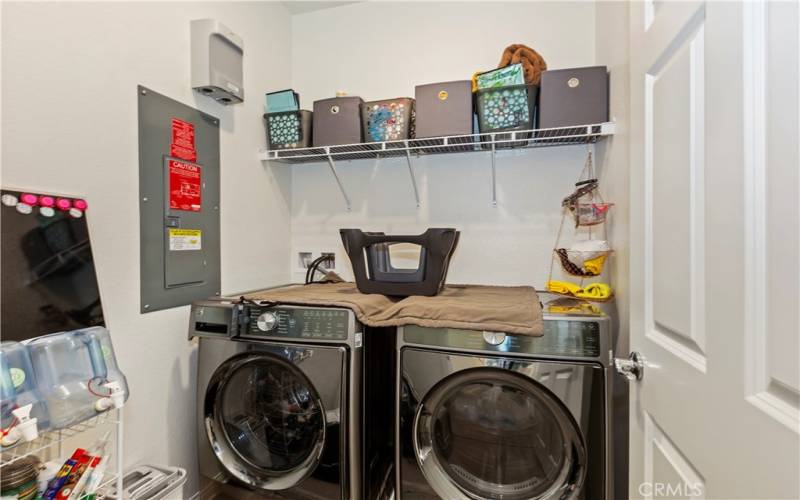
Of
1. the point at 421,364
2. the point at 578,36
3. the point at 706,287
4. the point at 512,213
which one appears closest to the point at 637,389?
the point at 706,287

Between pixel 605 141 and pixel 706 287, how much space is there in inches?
47.9

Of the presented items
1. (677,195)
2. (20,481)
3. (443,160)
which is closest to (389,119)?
(443,160)

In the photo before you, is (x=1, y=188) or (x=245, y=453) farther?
(x=245, y=453)

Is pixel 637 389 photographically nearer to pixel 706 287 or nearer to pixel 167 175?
pixel 706 287

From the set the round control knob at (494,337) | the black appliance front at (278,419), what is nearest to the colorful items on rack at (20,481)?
the black appliance front at (278,419)

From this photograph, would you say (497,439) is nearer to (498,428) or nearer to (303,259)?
(498,428)

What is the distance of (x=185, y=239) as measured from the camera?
1502 millimetres

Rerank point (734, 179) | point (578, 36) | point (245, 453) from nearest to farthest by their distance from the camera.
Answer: point (734, 179) < point (245, 453) < point (578, 36)

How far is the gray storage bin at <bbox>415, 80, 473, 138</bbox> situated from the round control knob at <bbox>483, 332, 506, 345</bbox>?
96 centimetres

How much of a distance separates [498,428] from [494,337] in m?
0.35

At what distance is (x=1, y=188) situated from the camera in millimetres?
937

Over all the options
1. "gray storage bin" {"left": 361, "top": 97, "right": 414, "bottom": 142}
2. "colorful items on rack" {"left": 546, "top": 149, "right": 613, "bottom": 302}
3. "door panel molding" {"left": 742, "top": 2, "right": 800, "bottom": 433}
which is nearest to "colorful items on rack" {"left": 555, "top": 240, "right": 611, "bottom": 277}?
"colorful items on rack" {"left": 546, "top": 149, "right": 613, "bottom": 302}

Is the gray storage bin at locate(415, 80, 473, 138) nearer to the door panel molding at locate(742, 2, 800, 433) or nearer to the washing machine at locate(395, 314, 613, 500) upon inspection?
the washing machine at locate(395, 314, 613, 500)

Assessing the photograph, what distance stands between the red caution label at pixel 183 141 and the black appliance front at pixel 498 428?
4.16 ft
